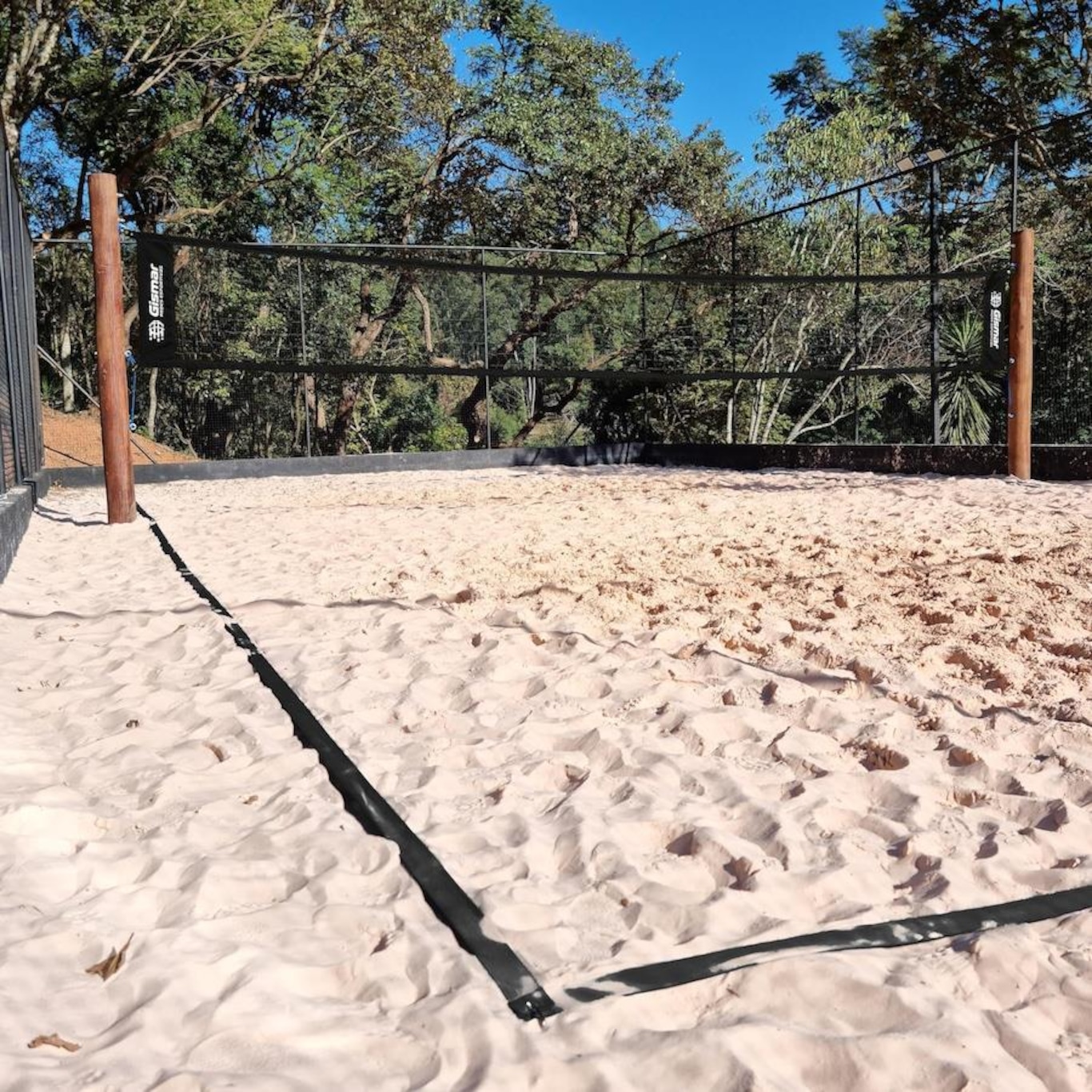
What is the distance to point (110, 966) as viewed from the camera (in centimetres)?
115

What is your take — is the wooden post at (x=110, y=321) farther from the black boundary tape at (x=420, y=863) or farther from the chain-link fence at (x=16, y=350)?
the black boundary tape at (x=420, y=863)

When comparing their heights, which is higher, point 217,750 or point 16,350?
point 16,350

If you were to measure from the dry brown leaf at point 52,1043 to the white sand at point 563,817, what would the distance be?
0.04 ft

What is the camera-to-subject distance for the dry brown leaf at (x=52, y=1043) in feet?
3.25

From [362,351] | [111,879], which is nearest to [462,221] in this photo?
[362,351]

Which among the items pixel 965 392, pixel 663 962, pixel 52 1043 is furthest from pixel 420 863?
pixel 965 392

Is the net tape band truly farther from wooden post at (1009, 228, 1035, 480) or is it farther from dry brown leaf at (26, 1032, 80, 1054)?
dry brown leaf at (26, 1032, 80, 1054)

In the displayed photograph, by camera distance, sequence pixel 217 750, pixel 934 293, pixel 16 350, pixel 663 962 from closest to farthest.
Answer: pixel 663 962 < pixel 217 750 < pixel 16 350 < pixel 934 293

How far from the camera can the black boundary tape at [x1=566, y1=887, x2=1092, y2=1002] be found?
1094mm

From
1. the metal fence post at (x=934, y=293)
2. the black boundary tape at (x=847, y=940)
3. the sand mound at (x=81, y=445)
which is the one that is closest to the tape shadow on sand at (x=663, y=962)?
the black boundary tape at (x=847, y=940)

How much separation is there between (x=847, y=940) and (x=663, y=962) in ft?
0.71

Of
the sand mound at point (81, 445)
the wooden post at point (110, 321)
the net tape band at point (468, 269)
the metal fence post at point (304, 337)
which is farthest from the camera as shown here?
the sand mound at point (81, 445)

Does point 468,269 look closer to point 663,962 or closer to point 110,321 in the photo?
point 110,321

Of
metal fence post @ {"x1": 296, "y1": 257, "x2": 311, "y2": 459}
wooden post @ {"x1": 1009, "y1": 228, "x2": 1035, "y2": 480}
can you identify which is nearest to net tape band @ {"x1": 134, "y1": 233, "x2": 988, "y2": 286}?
wooden post @ {"x1": 1009, "y1": 228, "x2": 1035, "y2": 480}
